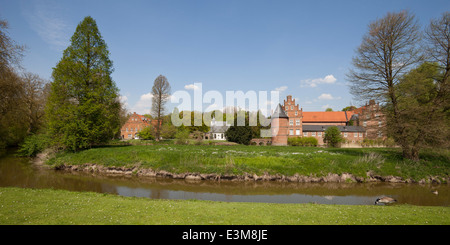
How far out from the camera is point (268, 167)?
16.5 meters

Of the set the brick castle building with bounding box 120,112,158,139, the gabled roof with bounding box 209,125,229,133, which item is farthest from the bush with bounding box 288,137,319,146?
the brick castle building with bounding box 120,112,158,139

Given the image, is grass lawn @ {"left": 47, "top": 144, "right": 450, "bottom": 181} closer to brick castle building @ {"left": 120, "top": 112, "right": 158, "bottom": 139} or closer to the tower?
the tower

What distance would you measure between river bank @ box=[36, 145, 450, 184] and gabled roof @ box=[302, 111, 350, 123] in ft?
118

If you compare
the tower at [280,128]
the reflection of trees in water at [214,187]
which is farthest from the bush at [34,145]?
the tower at [280,128]

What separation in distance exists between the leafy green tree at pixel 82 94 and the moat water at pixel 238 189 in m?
5.60

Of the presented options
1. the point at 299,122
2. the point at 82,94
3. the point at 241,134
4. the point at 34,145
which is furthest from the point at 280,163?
the point at 34,145

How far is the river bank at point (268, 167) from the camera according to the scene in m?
15.7

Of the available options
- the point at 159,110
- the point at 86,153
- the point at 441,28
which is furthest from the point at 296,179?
the point at 159,110
